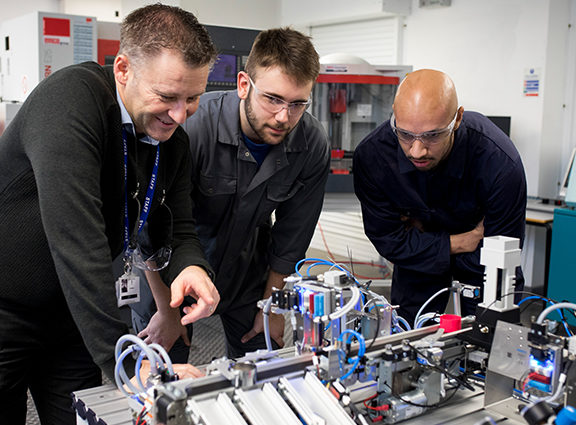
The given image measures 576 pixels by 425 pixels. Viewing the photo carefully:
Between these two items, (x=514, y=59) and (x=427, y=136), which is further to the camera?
(x=514, y=59)

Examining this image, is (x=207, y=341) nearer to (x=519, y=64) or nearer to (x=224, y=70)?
(x=224, y=70)

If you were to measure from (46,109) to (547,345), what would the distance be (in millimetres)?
1080

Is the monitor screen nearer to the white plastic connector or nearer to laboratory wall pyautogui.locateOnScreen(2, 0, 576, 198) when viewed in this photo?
laboratory wall pyautogui.locateOnScreen(2, 0, 576, 198)

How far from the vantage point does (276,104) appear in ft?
5.69

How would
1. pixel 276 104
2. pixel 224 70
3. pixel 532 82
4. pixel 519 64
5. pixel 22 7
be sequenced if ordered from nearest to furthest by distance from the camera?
1. pixel 276 104
2. pixel 224 70
3. pixel 532 82
4. pixel 519 64
5. pixel 22 7

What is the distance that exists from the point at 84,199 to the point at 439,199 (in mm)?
1237

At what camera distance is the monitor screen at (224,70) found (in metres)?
3.81

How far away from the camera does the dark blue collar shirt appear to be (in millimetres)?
1904

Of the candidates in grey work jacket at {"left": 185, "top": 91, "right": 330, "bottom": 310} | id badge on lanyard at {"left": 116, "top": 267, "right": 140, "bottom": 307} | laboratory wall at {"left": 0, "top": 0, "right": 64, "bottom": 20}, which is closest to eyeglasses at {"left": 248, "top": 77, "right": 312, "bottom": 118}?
grey work jacket at {"left": 185, "top": 91, "right": 330, "bottom": 310}

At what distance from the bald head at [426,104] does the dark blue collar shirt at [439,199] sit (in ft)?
0.65

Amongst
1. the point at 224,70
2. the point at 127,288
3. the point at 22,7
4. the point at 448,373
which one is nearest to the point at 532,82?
the point at 224,70

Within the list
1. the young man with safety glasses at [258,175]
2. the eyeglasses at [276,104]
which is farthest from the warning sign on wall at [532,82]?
the eyeglasses at [276,104]

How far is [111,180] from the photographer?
1.34m

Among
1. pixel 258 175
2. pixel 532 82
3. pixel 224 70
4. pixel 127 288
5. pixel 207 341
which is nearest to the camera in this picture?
pixel 127 288
